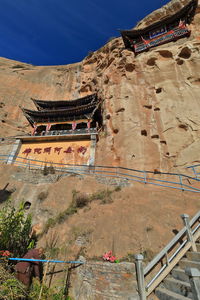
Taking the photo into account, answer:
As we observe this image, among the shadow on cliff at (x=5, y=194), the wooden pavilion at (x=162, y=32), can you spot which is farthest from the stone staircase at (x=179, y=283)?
the wooden pavilion at (x=162, y=32)

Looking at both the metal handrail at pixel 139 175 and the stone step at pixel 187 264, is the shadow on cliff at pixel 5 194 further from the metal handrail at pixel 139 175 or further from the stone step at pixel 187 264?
the stone step at pixel 187 264

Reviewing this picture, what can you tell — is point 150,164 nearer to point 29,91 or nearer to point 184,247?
point 184,247

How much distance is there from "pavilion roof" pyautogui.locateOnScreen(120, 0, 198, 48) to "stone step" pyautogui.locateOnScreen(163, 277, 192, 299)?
75.1 ft

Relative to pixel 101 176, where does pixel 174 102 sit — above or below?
above

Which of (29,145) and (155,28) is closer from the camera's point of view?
(29,145)

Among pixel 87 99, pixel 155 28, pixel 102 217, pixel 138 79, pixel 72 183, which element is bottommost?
pixel 102 217

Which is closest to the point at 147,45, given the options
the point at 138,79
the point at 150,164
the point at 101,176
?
the point at 138,79

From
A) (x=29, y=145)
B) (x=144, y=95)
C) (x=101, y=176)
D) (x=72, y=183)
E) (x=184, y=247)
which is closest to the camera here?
(x=184, y=247)

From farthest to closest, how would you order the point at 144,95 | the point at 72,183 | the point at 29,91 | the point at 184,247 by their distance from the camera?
the point at 29,91 < the point at 144,95 < the point at 72,183 < the point at 184,247

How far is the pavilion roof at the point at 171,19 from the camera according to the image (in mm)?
17411

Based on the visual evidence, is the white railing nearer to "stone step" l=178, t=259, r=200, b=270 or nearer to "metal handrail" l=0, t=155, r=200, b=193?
"stone step" l=178, t=259, r=200, b=270

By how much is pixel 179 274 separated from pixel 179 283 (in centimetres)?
33

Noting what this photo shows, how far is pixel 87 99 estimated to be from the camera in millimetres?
21141

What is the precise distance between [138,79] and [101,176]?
432 inches
